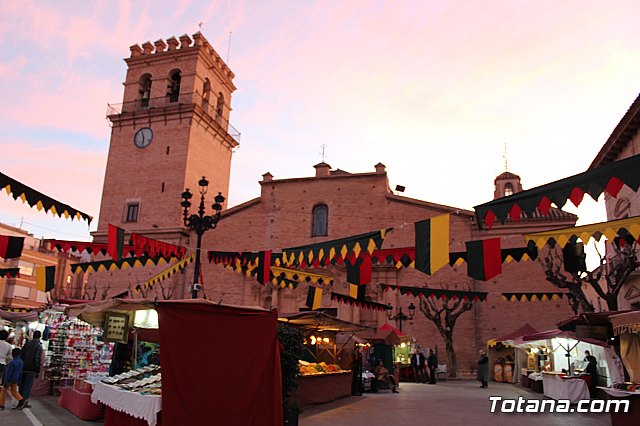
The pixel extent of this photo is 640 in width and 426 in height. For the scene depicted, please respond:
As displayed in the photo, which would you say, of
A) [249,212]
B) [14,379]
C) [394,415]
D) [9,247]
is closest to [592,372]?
[394,415]

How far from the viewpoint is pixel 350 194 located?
2669 cm

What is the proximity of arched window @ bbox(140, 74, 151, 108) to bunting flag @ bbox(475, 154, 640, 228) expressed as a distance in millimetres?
26541

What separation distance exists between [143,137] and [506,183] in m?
22.0

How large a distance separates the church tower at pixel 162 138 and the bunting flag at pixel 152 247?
12.3 meters

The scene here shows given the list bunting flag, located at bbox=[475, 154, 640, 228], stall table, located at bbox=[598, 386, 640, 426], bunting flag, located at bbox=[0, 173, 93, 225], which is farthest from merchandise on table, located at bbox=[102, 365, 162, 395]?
stall table, located at bbox=[598, 386, 640, 426]

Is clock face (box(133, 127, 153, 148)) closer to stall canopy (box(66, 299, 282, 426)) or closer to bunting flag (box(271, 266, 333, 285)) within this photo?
bunting flag (box(271, 266, 333, 285))

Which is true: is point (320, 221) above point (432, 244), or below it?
above

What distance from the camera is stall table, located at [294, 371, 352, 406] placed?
1146 centimetres

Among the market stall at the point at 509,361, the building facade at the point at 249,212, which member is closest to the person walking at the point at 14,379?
the building facade at the point at 249,212

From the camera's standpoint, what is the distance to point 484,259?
9.44m

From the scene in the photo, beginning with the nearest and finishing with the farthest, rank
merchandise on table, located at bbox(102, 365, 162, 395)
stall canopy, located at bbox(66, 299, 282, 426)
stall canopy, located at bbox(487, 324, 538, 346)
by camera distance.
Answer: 1. stall canopy, located at bbox(66, 299, 282, 426)
2. merchandise on table, located at bbox(102, 365, 162, 395)
3. stall canopy, located at bbox(487, 324, 538, 346)

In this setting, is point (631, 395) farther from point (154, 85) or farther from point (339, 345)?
point (154, 85)

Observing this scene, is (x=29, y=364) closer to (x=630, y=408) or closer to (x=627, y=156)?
(x=630, y=408)

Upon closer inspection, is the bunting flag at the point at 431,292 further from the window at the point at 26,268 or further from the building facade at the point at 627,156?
the window at the point at 26,268
